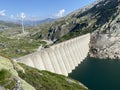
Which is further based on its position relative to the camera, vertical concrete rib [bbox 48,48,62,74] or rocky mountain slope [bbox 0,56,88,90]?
vertical concrete rib [bbox 48,48,62,74]

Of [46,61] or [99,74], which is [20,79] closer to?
[46,61]

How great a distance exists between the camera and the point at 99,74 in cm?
13812

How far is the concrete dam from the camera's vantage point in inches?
3875

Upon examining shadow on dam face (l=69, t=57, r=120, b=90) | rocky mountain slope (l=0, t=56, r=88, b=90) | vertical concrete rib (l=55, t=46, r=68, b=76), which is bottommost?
shadow on dam face (l=69, t=57, r=120, b=90)

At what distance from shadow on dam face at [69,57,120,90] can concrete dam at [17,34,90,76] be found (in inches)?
201

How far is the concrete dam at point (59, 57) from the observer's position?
98438 millimetres

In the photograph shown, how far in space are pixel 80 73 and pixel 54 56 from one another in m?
26.1

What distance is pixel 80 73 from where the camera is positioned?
140 meters

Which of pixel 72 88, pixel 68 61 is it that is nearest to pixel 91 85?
pixel 68 61

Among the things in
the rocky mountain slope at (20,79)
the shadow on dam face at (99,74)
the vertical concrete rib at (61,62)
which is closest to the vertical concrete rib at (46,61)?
the vertical concrete rib at (61,62)

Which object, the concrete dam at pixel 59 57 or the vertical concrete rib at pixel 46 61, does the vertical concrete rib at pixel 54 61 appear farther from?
the vertical concrete rib at pixel 46 61

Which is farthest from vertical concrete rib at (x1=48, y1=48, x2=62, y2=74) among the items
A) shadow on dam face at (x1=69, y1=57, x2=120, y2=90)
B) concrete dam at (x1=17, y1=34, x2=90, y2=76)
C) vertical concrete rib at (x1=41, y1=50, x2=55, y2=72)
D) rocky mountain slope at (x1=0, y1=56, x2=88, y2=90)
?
rocky mountain slope at (x1=0, y1=56, x2=88, y2=90)

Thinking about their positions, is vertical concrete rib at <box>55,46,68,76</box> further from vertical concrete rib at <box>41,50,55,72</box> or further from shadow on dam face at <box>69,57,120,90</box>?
vertical concrete rib at <box>41,50,55,72</box>

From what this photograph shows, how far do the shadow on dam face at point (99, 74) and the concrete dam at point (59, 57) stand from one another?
510cm
